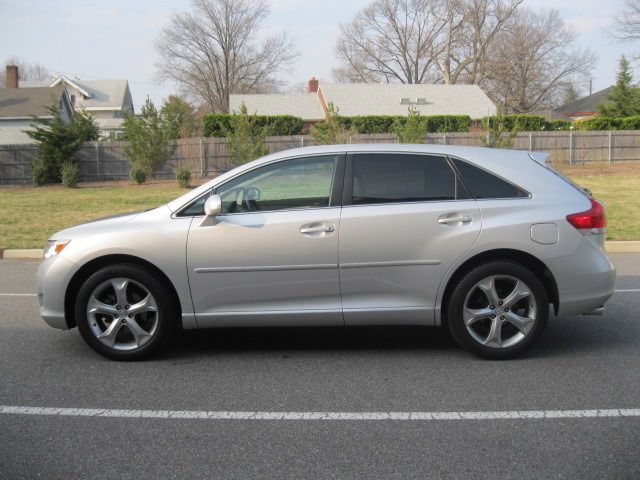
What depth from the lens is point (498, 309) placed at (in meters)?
5.35

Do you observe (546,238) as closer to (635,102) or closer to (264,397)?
(264,397)

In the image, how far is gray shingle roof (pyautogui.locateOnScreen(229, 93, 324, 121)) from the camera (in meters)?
48.8

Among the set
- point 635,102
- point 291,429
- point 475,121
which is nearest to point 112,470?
point 291,429

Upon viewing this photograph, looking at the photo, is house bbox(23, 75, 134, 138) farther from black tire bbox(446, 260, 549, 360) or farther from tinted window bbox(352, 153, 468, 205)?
black tire bbox(446, 260, 549, 360)

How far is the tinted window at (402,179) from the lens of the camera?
5508 mm

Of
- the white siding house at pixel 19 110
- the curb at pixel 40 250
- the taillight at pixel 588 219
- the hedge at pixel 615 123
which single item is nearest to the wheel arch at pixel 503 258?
the taillight at pixel 588 219

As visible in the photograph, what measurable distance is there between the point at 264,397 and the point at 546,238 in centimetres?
243

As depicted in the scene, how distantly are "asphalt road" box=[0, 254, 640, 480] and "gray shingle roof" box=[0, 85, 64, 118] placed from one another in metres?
41.3

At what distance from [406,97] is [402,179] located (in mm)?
45590

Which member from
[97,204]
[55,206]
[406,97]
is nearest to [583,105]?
[406,97]

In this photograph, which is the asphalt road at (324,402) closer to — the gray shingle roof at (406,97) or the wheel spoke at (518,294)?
the wheel spoke at (518,294)

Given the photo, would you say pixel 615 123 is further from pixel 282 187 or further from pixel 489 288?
pixel 282 187

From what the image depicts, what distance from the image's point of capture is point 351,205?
17.9 feet

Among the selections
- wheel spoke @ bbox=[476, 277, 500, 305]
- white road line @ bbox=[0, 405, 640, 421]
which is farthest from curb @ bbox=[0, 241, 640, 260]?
white road line @ bbox=[0, 405, 640, 421]
